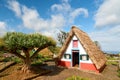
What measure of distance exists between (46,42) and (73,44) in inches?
189

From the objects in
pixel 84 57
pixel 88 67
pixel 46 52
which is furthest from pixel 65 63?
pixel 46 52

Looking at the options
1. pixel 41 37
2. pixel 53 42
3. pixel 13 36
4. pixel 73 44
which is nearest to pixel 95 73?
pixel 73 44

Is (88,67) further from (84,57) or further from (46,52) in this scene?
(46,52)

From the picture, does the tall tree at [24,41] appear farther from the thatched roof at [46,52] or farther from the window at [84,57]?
the thatched roof at [46,52]

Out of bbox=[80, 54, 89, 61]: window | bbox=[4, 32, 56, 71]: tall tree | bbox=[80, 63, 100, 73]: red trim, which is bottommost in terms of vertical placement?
bbox=[80, 63, 100, 73]: red trim

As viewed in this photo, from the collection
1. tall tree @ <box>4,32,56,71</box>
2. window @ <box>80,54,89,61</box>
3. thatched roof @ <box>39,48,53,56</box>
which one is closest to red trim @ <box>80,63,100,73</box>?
window @ <box>80,54,89,61</box>

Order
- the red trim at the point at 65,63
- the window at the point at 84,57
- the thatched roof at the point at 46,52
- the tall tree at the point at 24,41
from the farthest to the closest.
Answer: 1. the thatched roof at the point at 46,52
2. the red trim at the point at 65,63
3. the window at the point at 84,57
4. the tall tree at the point at 24,41

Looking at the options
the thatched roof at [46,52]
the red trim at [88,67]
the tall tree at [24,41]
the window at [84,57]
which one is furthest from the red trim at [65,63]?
the thatched roof at [46,52]

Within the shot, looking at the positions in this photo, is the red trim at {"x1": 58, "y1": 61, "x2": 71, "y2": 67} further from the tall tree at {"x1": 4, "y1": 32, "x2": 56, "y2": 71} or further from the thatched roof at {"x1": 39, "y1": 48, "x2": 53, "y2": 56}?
the thatched roof at {"x1": 39, "y1": 48, "x2": 53, "y2": 56}

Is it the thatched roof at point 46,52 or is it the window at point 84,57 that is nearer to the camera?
the window at point 84,57

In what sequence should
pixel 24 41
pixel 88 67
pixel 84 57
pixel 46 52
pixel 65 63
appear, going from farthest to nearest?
pixel 46 52
pixel 65 63
pixel 84 57
pixel 88 67
pixel 24 41

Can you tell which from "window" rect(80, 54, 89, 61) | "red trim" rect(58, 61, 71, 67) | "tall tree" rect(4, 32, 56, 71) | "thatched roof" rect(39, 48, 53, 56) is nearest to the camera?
"tall tree" rect(4, 32, 56, 71)

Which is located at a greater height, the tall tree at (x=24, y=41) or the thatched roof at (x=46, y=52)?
the tall tree at (x=24, y=41)

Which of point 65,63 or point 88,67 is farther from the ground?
point 65,63
